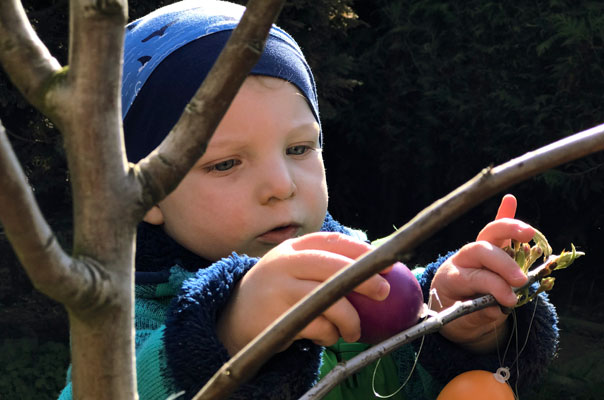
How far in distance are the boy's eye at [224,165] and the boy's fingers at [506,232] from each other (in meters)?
0.57

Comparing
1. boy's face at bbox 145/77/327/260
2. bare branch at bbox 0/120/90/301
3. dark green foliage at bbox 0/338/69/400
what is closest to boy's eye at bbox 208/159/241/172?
boy's face at bbox 145/77/327/260

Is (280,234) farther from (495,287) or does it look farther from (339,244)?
(339,244)

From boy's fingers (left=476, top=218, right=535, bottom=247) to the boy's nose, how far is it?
431 mm

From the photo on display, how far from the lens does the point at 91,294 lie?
702 mm

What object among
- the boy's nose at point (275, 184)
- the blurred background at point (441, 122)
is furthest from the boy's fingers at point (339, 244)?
the blurred background at point (441, 122)

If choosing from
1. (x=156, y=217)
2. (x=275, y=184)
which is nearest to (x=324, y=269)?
(x=275, y=184)

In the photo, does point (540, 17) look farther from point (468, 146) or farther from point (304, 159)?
point (304, 159)

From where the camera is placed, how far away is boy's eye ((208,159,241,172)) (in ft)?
6.12

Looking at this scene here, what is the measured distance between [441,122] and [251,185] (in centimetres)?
411

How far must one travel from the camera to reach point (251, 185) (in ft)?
6.00

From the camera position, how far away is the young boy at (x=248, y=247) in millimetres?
1422

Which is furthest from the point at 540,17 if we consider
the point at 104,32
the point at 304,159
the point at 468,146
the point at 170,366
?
the point at 104,32

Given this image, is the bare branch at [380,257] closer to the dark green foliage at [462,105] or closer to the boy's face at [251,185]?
the boy's face at [251,185]

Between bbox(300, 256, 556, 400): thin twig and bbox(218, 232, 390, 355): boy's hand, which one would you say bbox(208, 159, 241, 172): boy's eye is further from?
bbox(300, 256, 556, 400): thin twig
